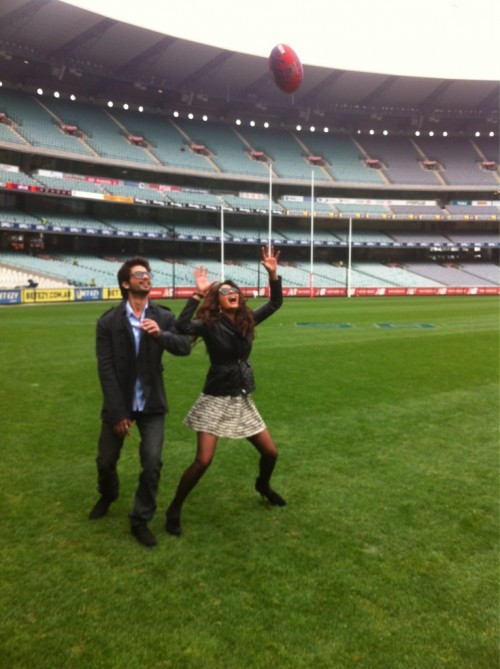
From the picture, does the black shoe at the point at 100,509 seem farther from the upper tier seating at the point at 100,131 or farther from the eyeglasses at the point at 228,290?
the upper tier seating at the point at 100,131

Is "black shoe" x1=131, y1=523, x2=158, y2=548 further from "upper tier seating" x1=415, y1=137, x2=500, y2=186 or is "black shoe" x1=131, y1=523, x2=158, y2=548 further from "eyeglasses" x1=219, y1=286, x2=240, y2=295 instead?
"upper tier seating" x1=415, y1=137, x2=500, y2=186

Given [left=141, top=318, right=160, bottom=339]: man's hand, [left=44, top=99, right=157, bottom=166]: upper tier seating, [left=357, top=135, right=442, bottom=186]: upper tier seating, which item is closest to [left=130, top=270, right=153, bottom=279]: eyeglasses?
[left=141, top=318, right=160, bottom=339]: man's hand

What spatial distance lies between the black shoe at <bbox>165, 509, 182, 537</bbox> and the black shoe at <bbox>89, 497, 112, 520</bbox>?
70 cm

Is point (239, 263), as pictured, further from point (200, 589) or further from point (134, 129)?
point (200, 589)

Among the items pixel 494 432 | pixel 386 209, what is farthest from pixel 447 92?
pixel 494 432

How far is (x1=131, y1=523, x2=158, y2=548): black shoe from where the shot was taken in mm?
4152

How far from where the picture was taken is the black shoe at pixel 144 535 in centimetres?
415

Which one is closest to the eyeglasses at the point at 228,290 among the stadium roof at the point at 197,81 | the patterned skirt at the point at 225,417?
the patterned skirt at the point at 225,417

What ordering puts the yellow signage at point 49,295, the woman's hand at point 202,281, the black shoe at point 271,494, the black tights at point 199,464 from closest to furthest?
1. the black tights at point 199,464
2. the woman's hand at point 202,281
3. the black shoe at point 271,494
4. the yellow signage at point 49,295

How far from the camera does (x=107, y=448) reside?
14.3ft

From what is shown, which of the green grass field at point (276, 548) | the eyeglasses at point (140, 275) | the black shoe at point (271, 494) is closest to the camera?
the green grass field at point (276, 548)

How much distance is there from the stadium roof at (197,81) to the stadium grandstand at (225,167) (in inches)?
8.0

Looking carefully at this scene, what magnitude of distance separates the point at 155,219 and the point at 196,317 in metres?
50.7

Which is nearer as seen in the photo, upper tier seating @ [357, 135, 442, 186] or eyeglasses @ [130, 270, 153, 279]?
eyeglasses @ [130, 270, 153, 279]
